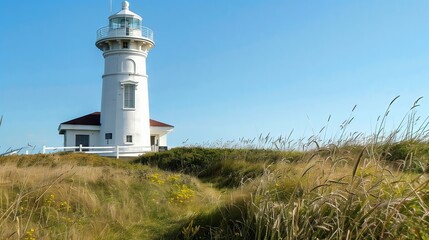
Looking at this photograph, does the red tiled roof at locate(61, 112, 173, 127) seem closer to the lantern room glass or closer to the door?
the door

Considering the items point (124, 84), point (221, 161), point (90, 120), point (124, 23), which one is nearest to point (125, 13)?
point (124, 23)

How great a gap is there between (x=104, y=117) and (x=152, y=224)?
2499cm

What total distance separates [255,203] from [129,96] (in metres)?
26.8

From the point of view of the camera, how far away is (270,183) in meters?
4.59

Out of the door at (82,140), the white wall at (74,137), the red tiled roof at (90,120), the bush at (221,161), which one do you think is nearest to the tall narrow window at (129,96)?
the red tiled roof at (90,120)

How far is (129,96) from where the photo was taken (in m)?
30.5

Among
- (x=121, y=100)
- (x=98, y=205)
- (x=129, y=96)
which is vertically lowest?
(x=98, y=205)

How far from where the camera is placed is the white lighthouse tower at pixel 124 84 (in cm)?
3006

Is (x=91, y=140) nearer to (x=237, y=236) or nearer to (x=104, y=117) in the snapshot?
(x=104, y=117)

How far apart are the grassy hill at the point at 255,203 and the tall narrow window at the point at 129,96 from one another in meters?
19.0

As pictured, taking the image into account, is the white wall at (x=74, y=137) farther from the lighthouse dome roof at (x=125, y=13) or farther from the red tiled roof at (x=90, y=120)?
the lighthouse dome roof at (x=125, y=13)

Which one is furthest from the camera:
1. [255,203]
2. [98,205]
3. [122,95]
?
[122,95]

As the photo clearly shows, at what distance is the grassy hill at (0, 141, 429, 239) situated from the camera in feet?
11.5

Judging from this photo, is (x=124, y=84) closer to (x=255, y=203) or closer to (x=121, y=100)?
(x=121, y=100)
